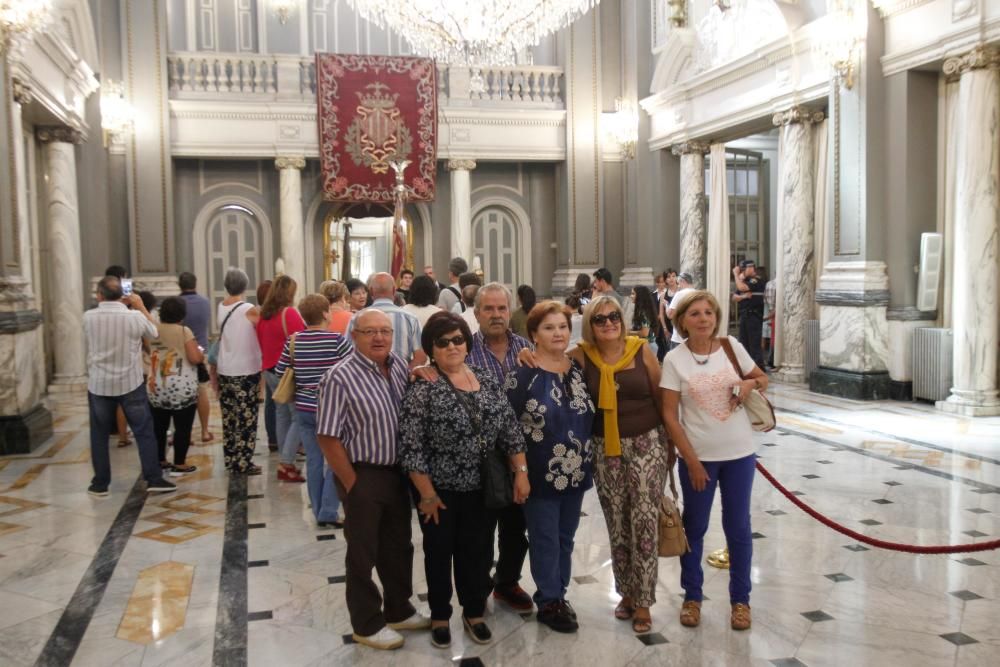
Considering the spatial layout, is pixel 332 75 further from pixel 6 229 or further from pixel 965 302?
pixel 965 302

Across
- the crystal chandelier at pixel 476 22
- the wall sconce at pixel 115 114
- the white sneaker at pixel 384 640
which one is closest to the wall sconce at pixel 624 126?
the crystal chandelier at pixel 476 22

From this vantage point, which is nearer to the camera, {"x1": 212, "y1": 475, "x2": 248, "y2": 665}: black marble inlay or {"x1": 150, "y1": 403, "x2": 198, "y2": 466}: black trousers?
{"x1": 212, "y1": 475, "x2": 248, "y2": 665}: black marble inlay

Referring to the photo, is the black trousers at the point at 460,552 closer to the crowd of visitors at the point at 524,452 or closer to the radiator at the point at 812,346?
the crowd of visitors at the point at 524,452

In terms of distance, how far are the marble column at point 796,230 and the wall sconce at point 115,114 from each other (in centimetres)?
905

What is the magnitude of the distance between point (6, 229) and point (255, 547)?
4.69m

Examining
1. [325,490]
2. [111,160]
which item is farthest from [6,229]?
[111,160]

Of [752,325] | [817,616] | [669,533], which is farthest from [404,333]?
[752,325]

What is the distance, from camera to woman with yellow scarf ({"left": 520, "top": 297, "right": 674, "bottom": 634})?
3539 millimetres

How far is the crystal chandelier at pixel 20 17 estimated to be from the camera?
24.3ft

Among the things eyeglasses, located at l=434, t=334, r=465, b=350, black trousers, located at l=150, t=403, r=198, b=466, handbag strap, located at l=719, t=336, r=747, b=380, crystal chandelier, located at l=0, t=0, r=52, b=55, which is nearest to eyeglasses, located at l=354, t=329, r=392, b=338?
eyeglasses, located at l=434, t=334, r=465, b=350

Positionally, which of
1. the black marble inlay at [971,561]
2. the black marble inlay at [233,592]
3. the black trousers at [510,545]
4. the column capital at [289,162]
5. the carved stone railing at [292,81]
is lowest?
the black marble inlay at [233,592]

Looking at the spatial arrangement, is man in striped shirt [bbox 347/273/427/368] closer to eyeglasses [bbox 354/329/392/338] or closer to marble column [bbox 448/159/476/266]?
eyeglasses [bbox 354/329/392/338]

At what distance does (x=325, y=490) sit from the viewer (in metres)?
5.28

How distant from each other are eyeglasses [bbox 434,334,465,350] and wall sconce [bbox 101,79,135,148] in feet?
36.8
